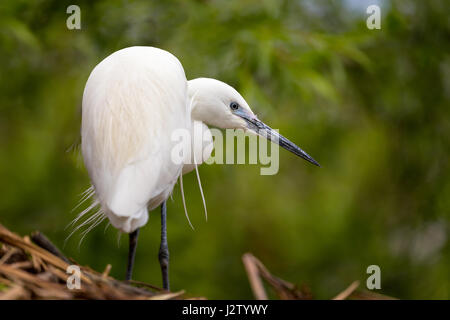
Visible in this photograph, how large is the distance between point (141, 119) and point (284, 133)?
136 cm

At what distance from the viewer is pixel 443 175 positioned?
2281 millimetres

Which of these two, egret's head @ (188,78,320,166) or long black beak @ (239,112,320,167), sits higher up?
egret's head @ (188,78,320,166)

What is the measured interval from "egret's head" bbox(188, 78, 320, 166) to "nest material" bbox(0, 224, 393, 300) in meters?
0.21

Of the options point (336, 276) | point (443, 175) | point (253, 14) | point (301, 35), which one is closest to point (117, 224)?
point (301, 35)

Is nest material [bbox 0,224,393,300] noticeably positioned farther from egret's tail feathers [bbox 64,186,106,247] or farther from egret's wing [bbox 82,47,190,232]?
egret's tail feathers [bbox 64,186,106,247]

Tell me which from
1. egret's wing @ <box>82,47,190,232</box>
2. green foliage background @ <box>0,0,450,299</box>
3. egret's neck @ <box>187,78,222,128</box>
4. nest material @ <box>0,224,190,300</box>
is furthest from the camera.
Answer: green foliage background @ <box>0,0,450,299</box>

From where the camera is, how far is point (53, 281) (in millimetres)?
607

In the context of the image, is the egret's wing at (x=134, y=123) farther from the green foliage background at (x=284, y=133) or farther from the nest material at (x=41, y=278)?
the green foliage background at (x=284, y=133)

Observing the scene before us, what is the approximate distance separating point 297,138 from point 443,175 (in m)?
0.62

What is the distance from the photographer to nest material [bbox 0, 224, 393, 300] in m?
0.57

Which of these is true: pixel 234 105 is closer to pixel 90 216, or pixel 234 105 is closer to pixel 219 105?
pixel 219 105

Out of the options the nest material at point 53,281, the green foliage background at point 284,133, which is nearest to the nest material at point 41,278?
the nest material at point 53,281

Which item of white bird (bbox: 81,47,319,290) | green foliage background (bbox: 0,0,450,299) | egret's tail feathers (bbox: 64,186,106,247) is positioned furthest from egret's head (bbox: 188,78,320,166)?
green foliage background (bbox: 0,0,450,299)
